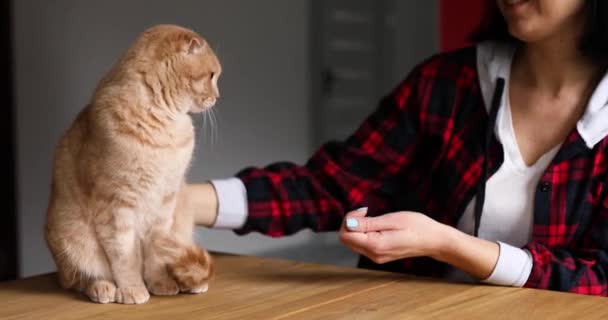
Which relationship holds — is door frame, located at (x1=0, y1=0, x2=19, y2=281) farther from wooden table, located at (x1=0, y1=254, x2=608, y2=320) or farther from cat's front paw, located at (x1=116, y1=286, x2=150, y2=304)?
cat's front paw, located at (x1=116, y1=286, x2=150, y2=304)

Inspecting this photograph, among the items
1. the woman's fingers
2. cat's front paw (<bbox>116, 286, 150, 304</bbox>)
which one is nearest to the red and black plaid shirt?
the woman's fingers

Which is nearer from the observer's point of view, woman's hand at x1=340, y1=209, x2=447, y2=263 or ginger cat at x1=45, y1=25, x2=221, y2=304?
ginger cat at x1=45, y1=25, x2=221, y2=304

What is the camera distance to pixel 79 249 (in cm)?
104

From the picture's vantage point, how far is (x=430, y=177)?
1467mm

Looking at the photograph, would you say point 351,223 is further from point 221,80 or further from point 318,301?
point 221,80

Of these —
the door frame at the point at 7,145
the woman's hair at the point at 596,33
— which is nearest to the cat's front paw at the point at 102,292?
the door frame at the point at 7,145

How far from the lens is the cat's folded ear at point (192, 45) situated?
3.28 feet

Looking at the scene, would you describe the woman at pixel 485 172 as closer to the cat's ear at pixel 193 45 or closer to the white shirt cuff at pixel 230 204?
the white shirt cuff at pixel 230 204

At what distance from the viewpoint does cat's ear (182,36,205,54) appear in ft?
3.29

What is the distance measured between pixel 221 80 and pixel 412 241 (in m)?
1.75

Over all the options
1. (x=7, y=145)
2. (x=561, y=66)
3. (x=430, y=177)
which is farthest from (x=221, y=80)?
(x=561, y=66)

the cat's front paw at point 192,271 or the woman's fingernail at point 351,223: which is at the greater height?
the woman's fingernail at point 351,223

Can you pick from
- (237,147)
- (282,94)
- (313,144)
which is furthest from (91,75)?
(313,144)

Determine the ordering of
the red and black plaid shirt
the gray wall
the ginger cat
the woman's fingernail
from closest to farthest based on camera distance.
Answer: the ginger cat < the woman's fingernail < the red and black plaid shirt < the gray wall
